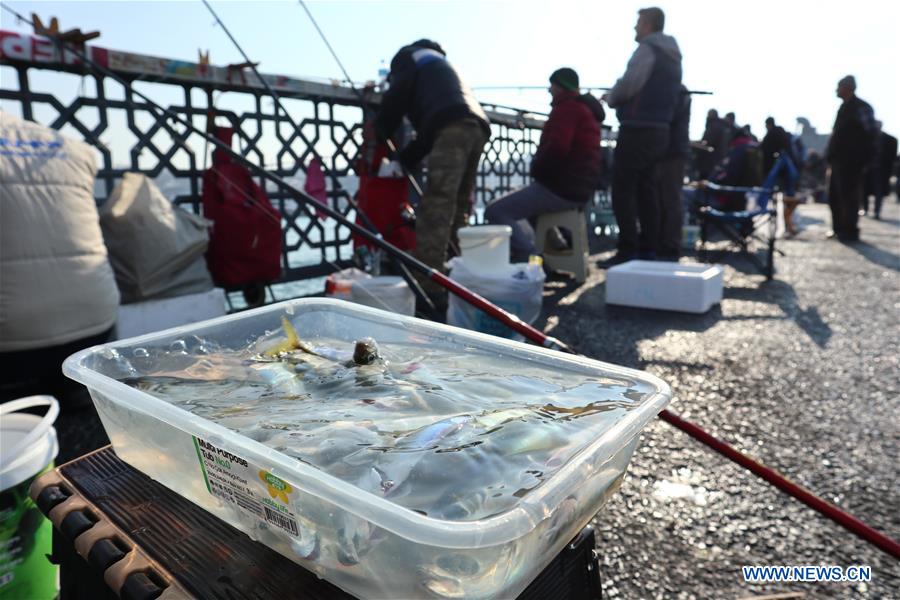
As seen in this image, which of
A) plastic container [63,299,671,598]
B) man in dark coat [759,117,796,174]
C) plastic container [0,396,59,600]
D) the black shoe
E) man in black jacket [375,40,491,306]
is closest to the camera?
plastic container [63,299,671,598]

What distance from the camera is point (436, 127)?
3.40 meters

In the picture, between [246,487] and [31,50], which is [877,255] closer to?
[246,487]

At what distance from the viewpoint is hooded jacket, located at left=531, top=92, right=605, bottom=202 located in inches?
160

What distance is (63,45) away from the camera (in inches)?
99.0

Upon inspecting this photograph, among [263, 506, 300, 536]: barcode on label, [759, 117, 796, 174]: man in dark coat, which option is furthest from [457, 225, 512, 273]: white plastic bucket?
[759, 117, 796, 174]: man in dark coat

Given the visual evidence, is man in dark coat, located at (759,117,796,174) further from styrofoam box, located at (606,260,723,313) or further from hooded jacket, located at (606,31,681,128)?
styrofoam box, located at (606,260,723,313)

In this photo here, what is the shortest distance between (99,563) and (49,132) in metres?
1.78

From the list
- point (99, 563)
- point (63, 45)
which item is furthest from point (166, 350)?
point (63, 45)

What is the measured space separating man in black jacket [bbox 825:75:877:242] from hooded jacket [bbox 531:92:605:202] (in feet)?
14.1

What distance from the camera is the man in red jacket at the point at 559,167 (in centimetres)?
407

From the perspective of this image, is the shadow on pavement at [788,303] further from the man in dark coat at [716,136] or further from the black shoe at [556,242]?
the man in dark coat at [716,136]

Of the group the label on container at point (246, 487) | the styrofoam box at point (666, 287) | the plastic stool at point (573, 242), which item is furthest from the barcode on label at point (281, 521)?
the plastic stool at point (573, 242)

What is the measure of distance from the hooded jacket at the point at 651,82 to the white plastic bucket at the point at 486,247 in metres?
2.55

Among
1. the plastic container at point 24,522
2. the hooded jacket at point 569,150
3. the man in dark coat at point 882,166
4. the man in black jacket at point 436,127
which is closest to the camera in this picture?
the plastic container at point 24,522
